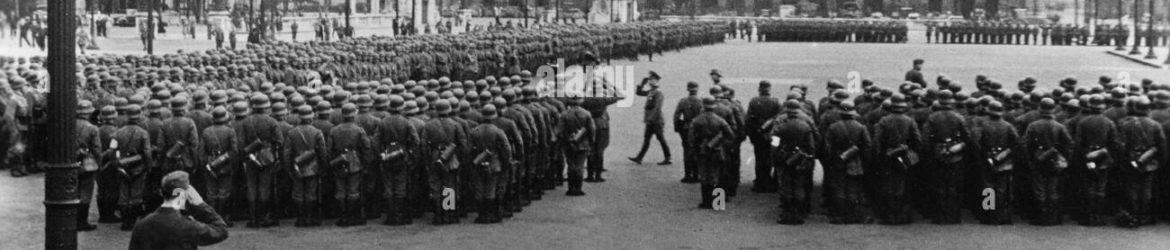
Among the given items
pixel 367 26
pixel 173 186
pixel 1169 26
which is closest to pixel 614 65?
pixel 1169 26

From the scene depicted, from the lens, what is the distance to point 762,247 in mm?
12391

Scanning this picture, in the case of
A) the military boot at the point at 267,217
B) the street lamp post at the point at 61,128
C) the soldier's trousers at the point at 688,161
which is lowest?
the military boot at the point at 267,217

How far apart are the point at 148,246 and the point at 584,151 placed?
823cm

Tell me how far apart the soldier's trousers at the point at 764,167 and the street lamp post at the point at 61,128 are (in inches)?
376

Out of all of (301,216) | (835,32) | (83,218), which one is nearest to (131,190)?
(83,218)

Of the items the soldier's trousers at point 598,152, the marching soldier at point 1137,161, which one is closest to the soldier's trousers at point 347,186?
the soldier's trousers at point 598,152

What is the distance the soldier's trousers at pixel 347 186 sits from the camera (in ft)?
43.8

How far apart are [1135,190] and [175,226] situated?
9410mm

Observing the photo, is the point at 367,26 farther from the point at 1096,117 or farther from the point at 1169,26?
the point at 1096,117

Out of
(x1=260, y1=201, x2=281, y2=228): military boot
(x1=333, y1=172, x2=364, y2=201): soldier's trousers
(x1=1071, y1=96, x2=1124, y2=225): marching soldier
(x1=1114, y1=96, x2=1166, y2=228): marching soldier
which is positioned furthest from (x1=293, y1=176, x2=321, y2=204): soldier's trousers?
(x1=1114, y1=96, x2=1166, y2=228): marching soldier

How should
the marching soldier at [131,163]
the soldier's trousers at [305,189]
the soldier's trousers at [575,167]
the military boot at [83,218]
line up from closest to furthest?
the military boot at [83,218] < the marching soldier at [131,163] < the soldier's trousers at [305,189] < the soldier's trousers at [575,167]

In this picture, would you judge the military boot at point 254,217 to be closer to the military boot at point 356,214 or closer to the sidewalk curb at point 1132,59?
the military boot at point 356,214

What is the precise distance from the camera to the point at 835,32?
68.2 metres

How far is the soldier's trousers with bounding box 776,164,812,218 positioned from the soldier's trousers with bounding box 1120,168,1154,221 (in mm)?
2979
